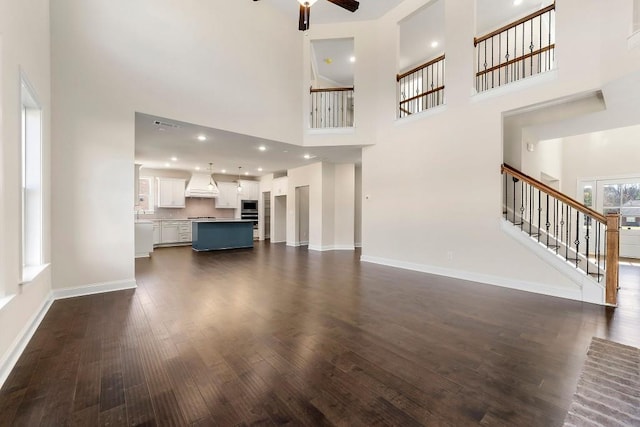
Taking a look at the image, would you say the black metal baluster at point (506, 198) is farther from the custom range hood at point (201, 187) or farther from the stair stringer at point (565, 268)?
the custom range hood at point (201, 187)

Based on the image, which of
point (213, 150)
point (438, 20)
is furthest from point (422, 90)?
point (213, 150)

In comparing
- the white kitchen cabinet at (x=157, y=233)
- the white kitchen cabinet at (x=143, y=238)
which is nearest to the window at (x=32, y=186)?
the white kitchen cabinet at (x=143, y=238)

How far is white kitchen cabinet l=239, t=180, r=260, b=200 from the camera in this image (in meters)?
10.8

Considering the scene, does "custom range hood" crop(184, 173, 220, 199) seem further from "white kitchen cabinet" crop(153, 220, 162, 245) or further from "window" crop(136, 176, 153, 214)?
"white kitchen cabinet" crop(153, 220, 162, 245)

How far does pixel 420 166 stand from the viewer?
16.5 ft

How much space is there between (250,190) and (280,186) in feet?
6.10

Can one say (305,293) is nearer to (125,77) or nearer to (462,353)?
(462,353)

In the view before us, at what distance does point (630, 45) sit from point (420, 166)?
2779 millimetres

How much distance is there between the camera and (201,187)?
9680mm

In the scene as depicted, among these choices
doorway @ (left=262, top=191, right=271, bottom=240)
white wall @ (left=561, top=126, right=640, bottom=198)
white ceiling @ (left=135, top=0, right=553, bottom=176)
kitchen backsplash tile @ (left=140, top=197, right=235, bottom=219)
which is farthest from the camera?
doorway @ (left=262, top=191, right=271, bottom=240)

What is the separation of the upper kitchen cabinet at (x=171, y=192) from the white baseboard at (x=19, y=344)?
691 centimetres

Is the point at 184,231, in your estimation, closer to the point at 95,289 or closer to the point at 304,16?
the point at 95,289

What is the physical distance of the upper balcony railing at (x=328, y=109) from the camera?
20.0 feet

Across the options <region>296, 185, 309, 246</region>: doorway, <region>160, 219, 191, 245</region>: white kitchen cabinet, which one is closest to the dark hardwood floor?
<region>296, 185, 309, 246</region>: doorway
